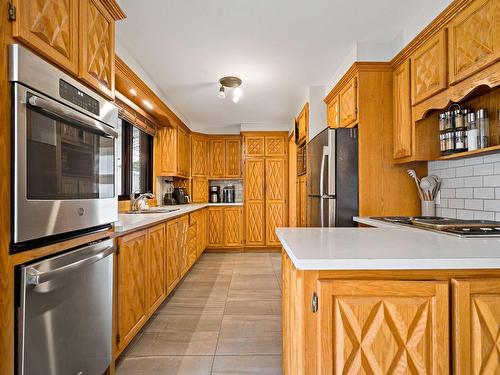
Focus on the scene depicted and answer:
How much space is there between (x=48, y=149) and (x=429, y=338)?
1553mm

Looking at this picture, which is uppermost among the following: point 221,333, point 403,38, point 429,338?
point 403,38

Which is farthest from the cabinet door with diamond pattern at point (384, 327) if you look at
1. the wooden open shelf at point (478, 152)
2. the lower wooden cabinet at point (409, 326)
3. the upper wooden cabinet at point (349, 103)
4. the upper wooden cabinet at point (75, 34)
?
the upper wooden cabinet at point (349, 103)

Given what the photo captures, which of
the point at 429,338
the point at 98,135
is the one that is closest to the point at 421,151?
the point at 429,338

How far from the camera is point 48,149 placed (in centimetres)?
110

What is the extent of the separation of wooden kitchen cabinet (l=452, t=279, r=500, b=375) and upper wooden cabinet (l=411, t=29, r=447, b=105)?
1.50 m

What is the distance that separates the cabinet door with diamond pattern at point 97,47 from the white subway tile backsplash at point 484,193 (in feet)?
8.08

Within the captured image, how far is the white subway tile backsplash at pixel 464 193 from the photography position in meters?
1.95

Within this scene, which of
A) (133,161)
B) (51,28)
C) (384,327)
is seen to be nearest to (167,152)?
(133,161)

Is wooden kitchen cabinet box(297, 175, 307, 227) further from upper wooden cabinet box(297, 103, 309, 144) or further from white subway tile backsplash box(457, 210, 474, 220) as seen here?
white subway tile backsplash box(457, 210, 474, 220)

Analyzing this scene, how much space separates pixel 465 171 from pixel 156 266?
2.55 metres

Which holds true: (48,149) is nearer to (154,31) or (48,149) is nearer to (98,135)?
(98,135)

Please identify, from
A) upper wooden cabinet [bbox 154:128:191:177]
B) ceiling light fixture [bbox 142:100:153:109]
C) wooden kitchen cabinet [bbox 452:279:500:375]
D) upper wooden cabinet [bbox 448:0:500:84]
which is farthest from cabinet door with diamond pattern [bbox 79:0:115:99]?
upper wooden cabinet [bbox 154:128:191:177]

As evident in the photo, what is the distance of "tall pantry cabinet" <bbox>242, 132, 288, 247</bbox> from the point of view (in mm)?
5195

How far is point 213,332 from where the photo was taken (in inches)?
85.7
